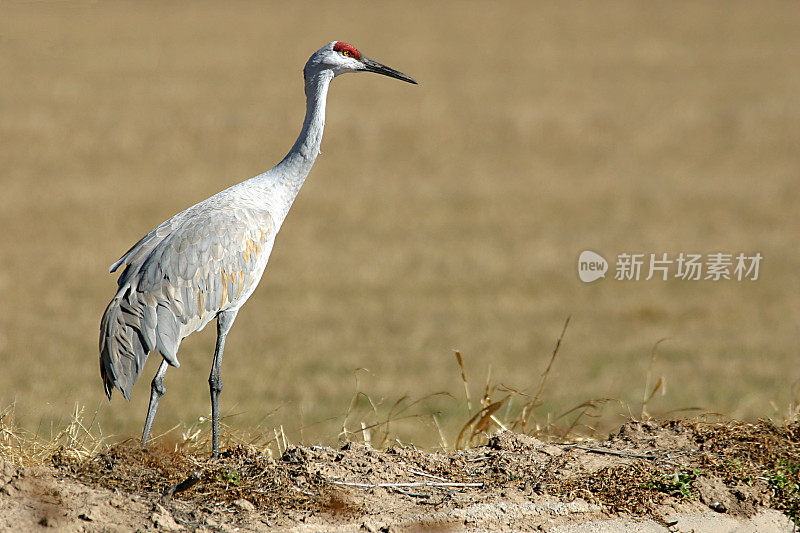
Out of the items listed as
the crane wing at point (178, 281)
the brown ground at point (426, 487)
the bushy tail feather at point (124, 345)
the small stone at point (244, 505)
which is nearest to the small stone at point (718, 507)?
the brown ground at point (426, 487)

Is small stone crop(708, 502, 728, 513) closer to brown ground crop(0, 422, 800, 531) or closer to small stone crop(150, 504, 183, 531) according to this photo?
brown ground crop(0, 422, 800, 531)

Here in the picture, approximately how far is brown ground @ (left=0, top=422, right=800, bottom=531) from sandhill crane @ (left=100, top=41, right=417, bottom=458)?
0.39 meters

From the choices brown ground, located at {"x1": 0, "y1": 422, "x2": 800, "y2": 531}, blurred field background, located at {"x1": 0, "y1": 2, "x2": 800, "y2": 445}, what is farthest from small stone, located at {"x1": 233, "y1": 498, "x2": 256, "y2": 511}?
blurred field background, located at {"x1": 0, "y1": 2, "x2": 800, "y2": 445}

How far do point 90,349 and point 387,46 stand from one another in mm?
20906

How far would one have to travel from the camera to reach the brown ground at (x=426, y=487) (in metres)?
3.90

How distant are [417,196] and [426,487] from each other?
624 inches

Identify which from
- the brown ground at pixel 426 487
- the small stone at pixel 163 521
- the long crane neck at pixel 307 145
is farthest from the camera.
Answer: the long crane neck at pixel 307 145

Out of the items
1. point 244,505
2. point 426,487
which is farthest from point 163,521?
point 426,487

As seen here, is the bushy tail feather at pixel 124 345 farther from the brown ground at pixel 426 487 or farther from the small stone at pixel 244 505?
the small stone at pixel 244 505

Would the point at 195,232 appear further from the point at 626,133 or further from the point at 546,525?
the point at 626,133

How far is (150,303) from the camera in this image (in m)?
4.85

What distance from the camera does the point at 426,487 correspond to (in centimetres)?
432

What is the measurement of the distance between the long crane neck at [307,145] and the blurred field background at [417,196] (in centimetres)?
149

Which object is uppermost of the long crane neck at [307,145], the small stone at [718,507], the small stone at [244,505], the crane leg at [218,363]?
the long crane neck at [307,145]
